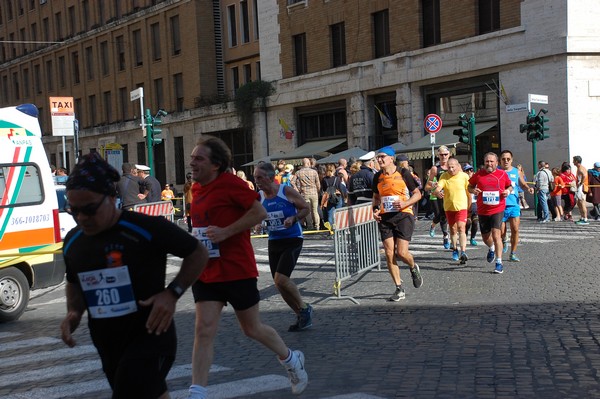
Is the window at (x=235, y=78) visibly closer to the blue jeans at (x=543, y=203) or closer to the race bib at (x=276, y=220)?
the blue jeans at (x=543, y=203)

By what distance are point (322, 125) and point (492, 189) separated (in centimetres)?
2362

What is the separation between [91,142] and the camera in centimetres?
5462

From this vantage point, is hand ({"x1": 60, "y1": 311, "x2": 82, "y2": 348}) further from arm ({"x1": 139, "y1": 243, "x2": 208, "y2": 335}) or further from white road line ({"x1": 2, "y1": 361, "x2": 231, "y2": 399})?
white road line ({"x1": 2, "y1": 361, "x2": 231, "y2": 399})

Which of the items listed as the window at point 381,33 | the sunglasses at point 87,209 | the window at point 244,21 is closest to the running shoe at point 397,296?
the sunglasses at point 87,209

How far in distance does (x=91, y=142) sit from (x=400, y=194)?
47.4 m

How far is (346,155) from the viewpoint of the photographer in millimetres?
30688

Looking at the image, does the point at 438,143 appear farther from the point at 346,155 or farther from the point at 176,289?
the point at 176,289

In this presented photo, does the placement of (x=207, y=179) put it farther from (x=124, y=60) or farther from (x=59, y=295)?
(x=124, y=60)

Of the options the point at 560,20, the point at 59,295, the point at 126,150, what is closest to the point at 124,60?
the point at 126,150

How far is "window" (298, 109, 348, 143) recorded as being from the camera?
1345 inches

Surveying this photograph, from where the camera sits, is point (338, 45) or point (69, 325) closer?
point (69, 325)

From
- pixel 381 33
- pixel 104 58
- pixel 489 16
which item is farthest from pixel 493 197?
pixel 104 58

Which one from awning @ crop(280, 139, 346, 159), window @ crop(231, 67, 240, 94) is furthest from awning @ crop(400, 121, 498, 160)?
window @ crop(231, 67, 240, 94)

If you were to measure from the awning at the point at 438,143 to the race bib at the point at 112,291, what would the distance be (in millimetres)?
24086
